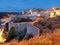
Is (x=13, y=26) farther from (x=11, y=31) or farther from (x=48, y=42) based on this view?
(x=48, y=42)

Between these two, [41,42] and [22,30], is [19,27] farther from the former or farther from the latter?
[41,42]

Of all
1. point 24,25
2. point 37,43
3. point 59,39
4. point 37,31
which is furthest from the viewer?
point 24,25

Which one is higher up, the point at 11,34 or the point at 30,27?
the point at 30,27

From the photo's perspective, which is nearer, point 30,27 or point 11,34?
point 30,27

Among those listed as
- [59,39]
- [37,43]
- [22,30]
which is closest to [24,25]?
[22,30]

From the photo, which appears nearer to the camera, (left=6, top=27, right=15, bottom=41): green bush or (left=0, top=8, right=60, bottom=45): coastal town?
(left=0, top=8, right=60, bottom=45): coastal town

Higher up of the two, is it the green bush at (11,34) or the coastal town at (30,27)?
the coastal town at (30,27)

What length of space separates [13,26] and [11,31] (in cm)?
81

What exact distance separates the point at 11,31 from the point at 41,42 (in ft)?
40.1

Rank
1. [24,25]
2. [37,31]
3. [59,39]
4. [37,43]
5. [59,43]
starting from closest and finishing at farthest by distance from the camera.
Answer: [37,43], [59,43], [59,39], [37,31], [24,25]

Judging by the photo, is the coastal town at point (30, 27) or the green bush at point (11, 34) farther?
the green bush at point (11, 34)

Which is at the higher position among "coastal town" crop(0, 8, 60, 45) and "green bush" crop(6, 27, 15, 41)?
"coastal town" crop(0, 8, 60, 45)

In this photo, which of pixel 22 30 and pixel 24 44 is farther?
pixel 22 30

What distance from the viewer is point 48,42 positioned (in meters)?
9.12
